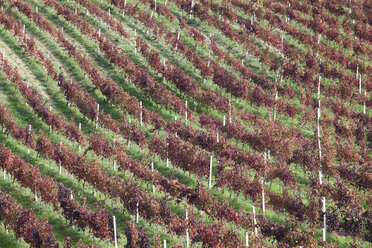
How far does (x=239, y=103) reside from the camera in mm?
27609

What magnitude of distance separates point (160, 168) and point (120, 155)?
76.8 inches

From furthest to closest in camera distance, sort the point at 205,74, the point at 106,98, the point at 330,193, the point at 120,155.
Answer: the point at 205,74 → the point at 106,98 → the point at 120,155 → the point at 330,193

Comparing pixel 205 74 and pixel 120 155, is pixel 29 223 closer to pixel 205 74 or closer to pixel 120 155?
pixel 120 155

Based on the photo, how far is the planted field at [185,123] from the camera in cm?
1666

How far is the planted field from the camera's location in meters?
16.7

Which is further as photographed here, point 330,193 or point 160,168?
point 160,168

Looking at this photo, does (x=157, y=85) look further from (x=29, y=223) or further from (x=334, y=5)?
(x=334, y=5)

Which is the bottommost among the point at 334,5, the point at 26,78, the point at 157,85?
the point at 26,78

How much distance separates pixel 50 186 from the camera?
16922mm

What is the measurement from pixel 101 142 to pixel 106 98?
627 cm

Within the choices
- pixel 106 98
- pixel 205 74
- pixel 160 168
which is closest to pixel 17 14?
pixel 106 98

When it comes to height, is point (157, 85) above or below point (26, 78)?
above

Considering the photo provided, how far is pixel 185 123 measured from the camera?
24922mm


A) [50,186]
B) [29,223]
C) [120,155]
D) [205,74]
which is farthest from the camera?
[205,74]
